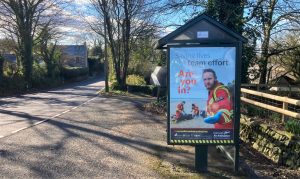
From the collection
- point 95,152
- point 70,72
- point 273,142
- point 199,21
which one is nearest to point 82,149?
point 95,152

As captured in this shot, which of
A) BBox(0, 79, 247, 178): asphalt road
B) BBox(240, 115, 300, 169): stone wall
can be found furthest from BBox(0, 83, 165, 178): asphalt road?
BBox(240, 115, 300, 169): stone wall

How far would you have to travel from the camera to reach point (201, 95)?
677cm

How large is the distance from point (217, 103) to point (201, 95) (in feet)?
0.98

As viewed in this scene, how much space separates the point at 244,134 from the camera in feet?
35.0

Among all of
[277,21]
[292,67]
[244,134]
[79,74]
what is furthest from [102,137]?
[79,74]

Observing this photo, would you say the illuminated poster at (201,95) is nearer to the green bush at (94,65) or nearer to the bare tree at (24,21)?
the bare tree at (24,21)

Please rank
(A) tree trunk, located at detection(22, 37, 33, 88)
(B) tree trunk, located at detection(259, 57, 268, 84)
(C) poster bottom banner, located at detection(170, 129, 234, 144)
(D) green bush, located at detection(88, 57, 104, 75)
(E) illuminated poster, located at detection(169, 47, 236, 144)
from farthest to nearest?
(D) green bush, located at detection(88, 57, 104, 75) < (A) tree trunk, located at detection(22, 37, 33, 88) < (B) tree trunk, located at detection(259, 57, 268, 84) < (C) poster bottom banner, located at detection(170, 129, 234, 144) < (E) illuminated poster, located at detection(169, 47, 236, 144)

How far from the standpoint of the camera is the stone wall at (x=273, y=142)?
765 cm

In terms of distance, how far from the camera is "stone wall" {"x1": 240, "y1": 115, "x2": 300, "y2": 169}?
765 centimetres

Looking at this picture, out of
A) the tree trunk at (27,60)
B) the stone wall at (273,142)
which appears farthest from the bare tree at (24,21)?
the stone wall at (273,142)

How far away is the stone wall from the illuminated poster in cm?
163

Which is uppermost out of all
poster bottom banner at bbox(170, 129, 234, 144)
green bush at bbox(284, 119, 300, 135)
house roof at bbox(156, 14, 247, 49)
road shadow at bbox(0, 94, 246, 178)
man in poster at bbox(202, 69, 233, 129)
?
house roof at bbox(156, 14, 247, 49)

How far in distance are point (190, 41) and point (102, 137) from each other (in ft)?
14.1

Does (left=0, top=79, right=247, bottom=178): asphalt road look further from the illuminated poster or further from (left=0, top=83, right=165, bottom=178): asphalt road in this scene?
the illuminated poster
